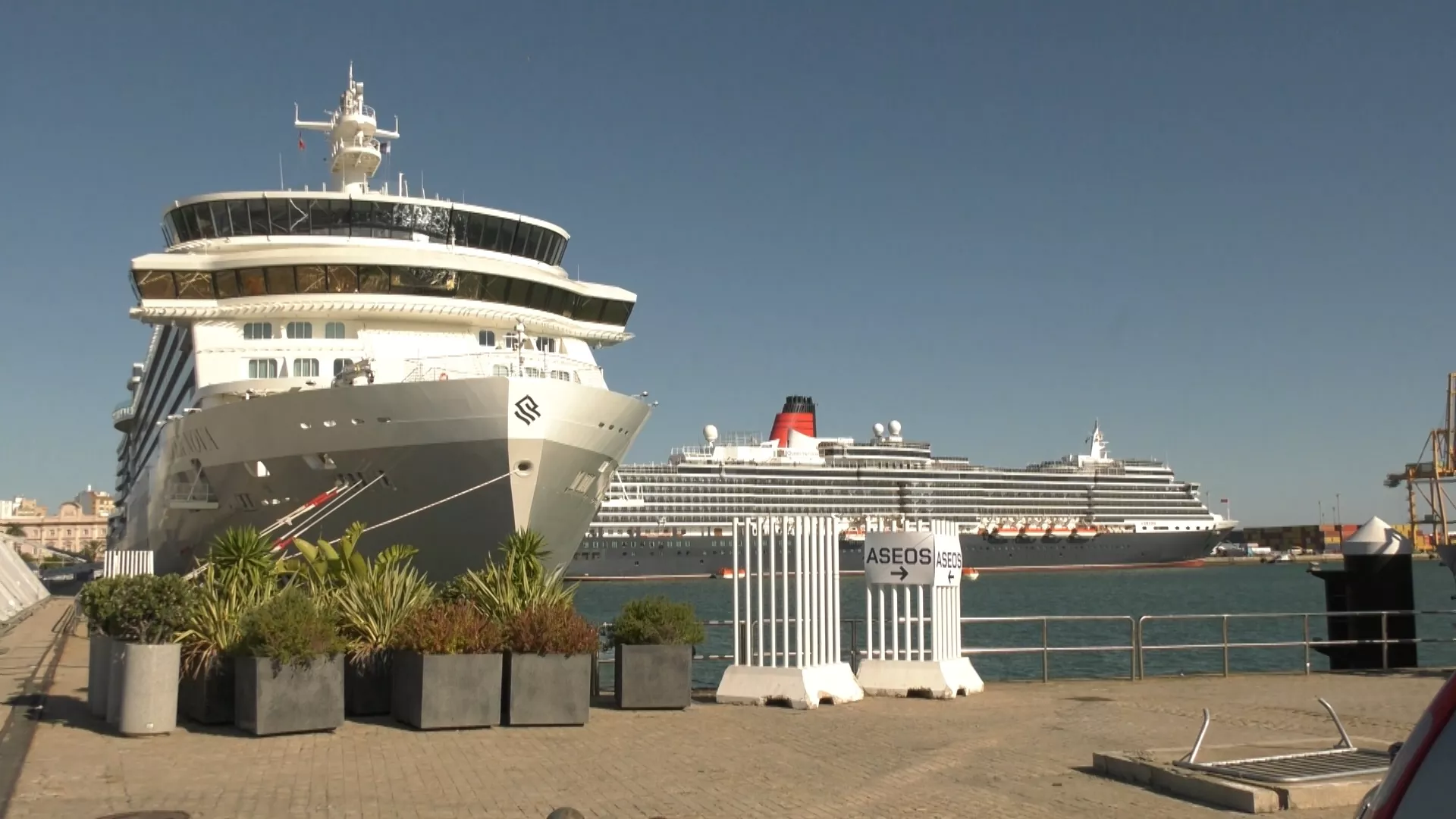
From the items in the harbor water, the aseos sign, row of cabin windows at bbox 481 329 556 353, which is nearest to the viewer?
the aseos sign

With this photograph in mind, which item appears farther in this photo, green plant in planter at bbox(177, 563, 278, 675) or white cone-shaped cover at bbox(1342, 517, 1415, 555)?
white cone-shaped cover at bbox(1342, 517, 1415, 555)

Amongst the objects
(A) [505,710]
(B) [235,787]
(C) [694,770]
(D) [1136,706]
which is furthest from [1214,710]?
(B) [235,787]

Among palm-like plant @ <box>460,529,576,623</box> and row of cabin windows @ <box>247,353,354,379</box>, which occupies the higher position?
row of cabin windows @ <box>247,353,354,379</box>

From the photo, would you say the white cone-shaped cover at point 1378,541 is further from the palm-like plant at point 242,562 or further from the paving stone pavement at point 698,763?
the palm-like plant at point 242,562

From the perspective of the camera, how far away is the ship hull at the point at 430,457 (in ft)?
64.2

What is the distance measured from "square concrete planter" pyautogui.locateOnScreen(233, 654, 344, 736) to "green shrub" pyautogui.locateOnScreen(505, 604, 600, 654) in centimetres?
129

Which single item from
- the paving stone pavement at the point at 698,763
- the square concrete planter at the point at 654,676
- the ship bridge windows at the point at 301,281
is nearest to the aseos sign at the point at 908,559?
the paving stone pavement at the point at 698,763

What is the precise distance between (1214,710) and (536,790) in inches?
248

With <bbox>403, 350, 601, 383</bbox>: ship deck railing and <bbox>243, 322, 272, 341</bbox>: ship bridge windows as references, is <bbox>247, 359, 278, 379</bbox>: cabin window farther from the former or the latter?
<bbox>403, 350, 601, 383</bbox>: ship deck railing

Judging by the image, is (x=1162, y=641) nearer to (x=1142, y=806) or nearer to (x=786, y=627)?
(x=786, y=627)

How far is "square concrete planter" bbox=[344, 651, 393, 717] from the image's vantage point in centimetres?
985

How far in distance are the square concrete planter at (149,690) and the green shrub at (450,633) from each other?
1.63m

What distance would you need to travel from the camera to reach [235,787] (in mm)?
7184

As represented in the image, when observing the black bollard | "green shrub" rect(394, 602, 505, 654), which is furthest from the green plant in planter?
the black bollard
